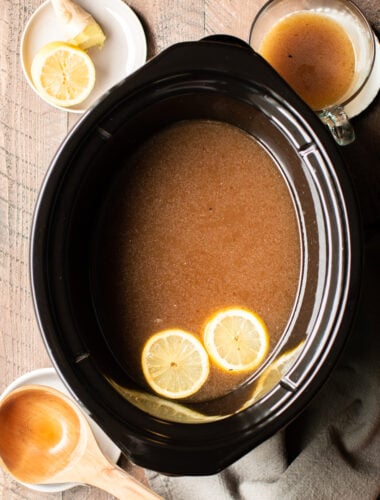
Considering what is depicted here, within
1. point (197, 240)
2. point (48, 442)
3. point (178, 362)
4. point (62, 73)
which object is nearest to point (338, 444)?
point (178, 362)

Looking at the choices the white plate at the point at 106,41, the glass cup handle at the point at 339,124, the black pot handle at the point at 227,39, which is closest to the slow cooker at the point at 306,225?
the black pot handle at the point at 227,39

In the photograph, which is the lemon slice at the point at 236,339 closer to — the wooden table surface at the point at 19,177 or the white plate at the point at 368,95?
the wooden table surface at the point at 19,177

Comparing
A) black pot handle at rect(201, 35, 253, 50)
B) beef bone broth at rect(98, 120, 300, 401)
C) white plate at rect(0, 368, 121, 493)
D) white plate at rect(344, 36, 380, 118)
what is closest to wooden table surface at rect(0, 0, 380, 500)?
white plate at rect(0, 368, 121, 493)

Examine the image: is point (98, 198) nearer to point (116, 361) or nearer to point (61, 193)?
point (61, 193)

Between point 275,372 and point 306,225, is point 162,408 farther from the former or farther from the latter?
point 306,225

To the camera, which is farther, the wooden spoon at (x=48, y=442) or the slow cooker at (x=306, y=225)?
the wooden spoon at (x=48, y=442)
